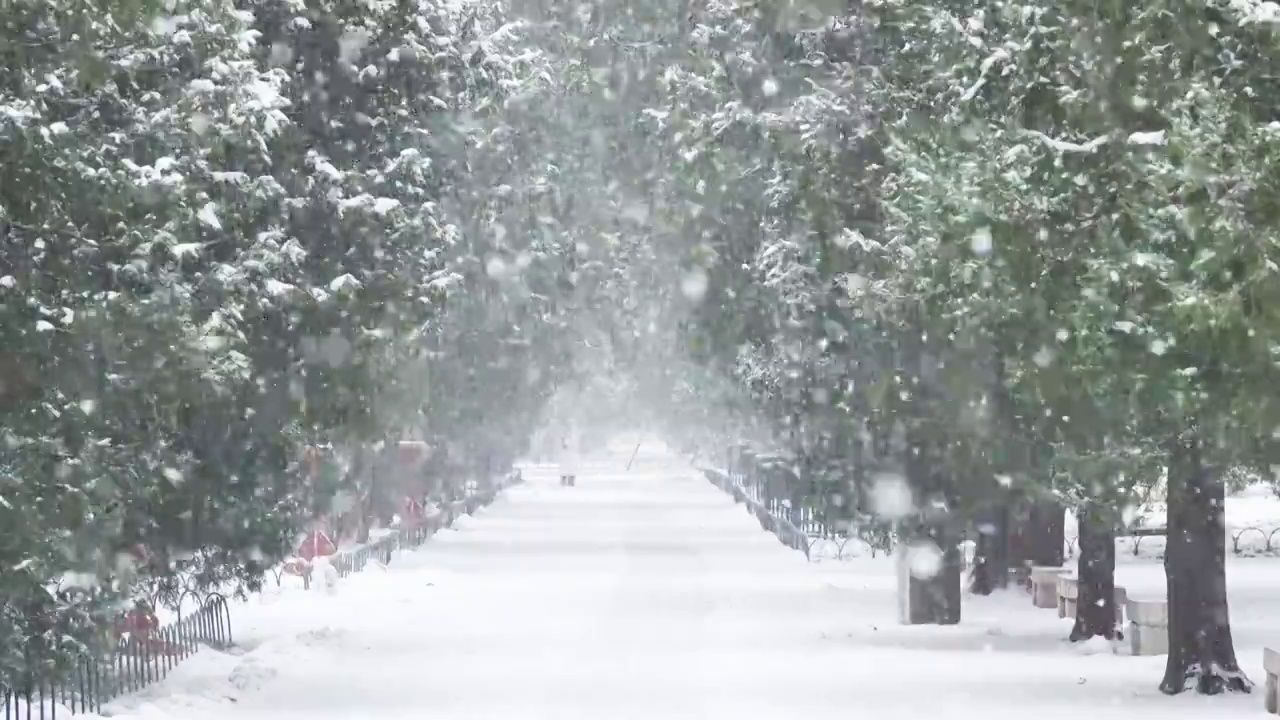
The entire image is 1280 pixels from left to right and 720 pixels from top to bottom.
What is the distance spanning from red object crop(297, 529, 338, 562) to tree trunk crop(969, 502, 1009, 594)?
478 inches

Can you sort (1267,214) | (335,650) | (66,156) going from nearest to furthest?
(1267,214) < (66,156) < (335,650)

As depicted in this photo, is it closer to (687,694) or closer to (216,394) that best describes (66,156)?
(216,394)

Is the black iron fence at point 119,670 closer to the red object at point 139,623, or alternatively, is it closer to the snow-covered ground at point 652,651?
the red object at point 139,623

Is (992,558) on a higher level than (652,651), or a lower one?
higher

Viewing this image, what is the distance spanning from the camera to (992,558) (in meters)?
33.1

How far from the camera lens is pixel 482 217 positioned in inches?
1324

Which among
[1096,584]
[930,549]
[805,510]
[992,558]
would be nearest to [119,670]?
[1096,584]

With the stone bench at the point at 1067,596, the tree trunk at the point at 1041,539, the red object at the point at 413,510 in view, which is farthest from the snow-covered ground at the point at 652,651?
the red object at the point at 413,510

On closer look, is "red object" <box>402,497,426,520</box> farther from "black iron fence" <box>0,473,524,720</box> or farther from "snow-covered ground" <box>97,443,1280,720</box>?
"black iron fence" <box>0,473,524,720</box>

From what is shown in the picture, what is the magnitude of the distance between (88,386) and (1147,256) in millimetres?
7361

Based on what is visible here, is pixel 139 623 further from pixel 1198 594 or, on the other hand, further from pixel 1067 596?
pixel 1067 596

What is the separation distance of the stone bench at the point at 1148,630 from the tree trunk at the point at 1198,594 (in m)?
3.12

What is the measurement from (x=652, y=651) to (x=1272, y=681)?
7585 millimetres

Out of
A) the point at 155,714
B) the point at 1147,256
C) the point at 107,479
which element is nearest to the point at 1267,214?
the point at 1147,256
